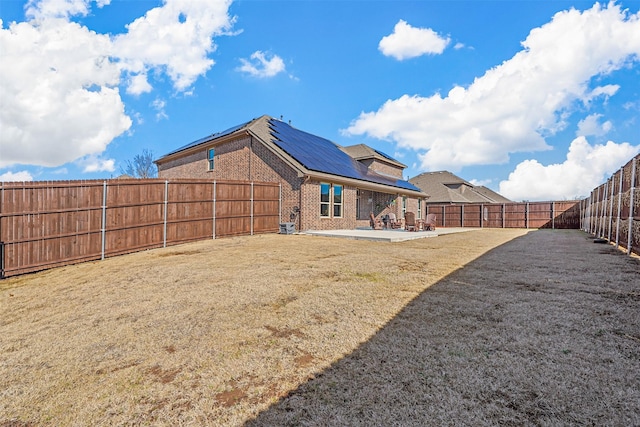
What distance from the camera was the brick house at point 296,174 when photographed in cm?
1421

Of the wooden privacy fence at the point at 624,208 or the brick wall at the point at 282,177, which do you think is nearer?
the wooden privacy fence at the point at 624,208

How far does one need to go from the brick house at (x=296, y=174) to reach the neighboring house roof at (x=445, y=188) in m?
15.7

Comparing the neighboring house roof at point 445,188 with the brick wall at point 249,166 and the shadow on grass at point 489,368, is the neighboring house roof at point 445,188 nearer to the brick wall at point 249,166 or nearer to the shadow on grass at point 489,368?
the brick wall at point 249,166

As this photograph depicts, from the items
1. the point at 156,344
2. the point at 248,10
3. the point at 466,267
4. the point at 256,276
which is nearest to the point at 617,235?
the point at 466,267

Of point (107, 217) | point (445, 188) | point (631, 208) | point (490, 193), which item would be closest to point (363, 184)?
point (631, 208)

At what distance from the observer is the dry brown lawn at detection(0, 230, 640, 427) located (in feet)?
6.88

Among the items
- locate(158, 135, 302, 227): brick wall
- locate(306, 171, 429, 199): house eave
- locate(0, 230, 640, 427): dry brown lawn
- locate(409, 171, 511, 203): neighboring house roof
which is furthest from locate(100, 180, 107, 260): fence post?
locate(409, 171, 511, 203): neighboring house roof

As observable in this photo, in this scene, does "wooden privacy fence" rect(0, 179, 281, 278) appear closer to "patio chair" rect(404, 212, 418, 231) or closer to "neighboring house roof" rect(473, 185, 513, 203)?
"patio chair" rect(404, 212, 418, 231)

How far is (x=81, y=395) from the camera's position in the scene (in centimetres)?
238

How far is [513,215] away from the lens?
26.4 m

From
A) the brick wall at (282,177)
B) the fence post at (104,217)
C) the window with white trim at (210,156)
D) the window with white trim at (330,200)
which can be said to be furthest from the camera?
the window with white trim at (210,156)

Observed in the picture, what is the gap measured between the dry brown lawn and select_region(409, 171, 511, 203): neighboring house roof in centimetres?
3159

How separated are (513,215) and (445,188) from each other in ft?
37.9

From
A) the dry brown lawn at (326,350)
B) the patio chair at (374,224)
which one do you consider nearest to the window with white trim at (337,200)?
the patio chair at (374,224)
